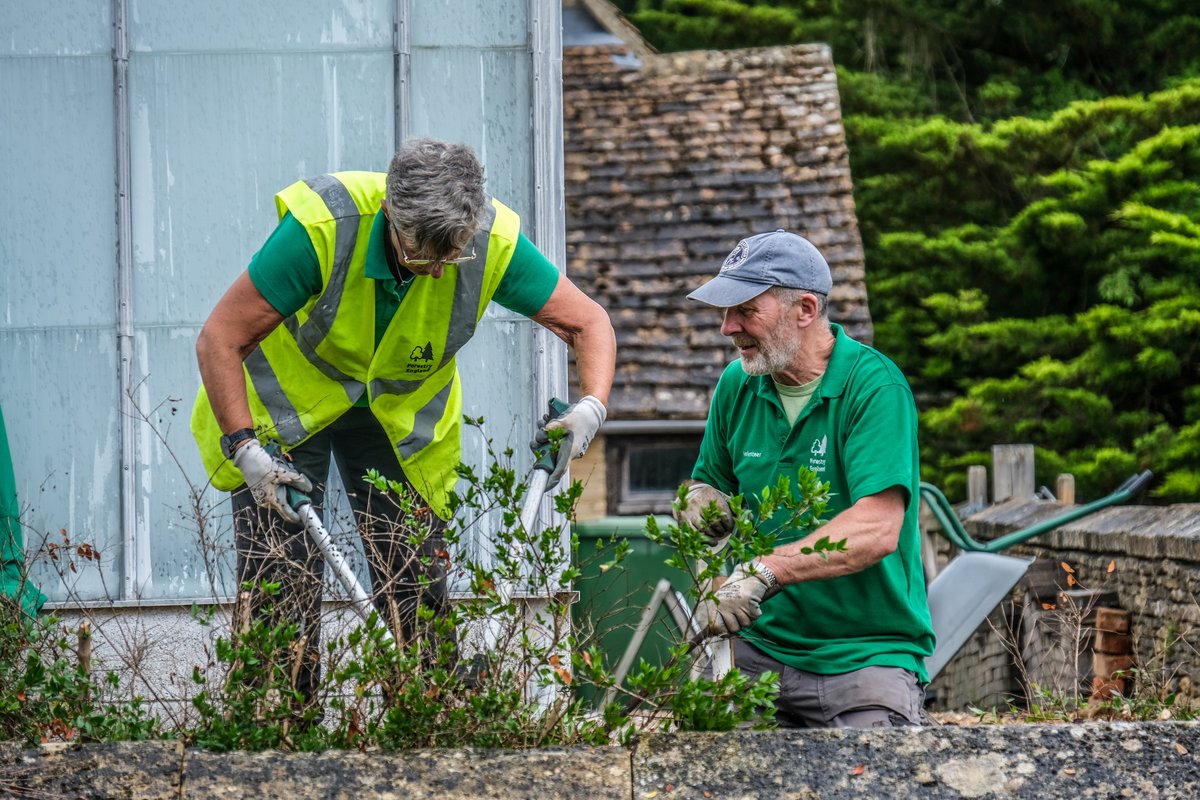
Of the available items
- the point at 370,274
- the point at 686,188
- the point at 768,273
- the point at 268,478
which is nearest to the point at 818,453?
the point at 768,273

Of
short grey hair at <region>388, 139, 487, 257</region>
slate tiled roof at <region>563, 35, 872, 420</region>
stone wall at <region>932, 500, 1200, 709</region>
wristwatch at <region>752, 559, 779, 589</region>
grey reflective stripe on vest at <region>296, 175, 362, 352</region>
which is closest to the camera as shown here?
wristwatch at <region>752, 559, 779, 589</region>

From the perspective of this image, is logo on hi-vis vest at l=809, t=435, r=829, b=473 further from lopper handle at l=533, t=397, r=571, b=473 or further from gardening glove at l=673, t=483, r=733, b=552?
lopper handle at l=533, t=397, r=571, b=473

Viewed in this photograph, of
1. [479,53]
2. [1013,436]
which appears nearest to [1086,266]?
[1013,436]

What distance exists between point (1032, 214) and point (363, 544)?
12986 mm

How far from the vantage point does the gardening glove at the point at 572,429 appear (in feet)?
12.1

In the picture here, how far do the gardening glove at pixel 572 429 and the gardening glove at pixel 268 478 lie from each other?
0.59 metres

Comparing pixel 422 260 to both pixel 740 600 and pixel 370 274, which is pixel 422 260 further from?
pixel 740 600

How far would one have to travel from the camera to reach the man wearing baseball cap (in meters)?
3.39

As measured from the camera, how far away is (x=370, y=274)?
3.76m

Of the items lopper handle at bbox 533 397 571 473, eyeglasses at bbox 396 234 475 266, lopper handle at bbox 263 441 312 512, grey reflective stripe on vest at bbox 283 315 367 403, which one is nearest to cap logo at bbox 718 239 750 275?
lopper handle at bbox 533 397 571 473

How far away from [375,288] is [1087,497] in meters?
12.3

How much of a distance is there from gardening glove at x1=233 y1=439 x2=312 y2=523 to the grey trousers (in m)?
1.18

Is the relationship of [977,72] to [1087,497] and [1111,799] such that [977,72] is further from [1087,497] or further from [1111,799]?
[1111,799]

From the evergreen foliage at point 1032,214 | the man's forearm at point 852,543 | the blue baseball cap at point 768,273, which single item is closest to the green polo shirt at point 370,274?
the blue baseball cap at point 768,273
